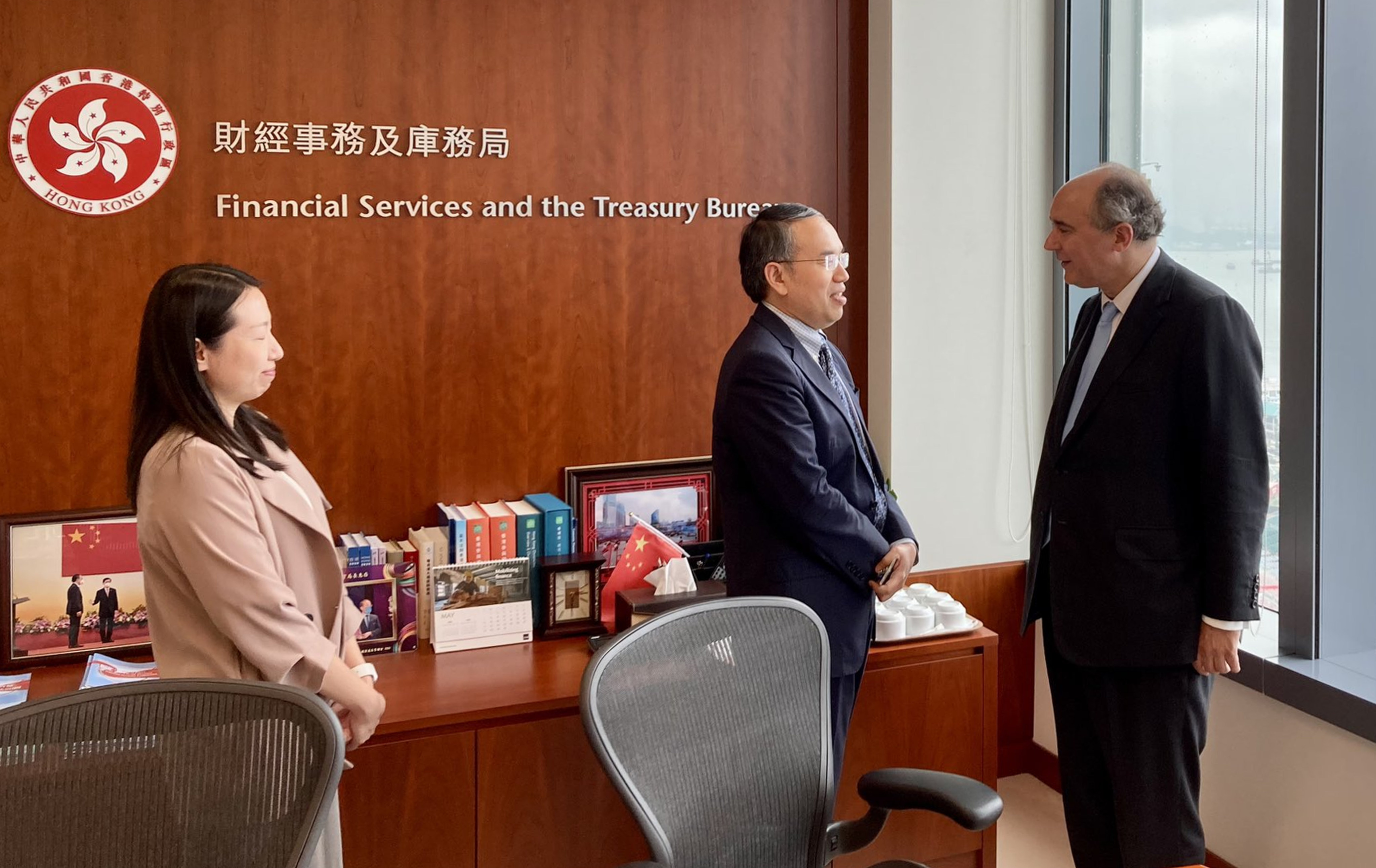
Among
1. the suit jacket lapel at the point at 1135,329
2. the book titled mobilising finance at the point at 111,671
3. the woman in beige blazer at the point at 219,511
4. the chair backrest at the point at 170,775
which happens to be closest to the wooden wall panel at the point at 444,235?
the book titled mobilising finance at the point at 111,671

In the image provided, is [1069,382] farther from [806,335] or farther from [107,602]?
[107,602]

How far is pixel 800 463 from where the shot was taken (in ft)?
7.70

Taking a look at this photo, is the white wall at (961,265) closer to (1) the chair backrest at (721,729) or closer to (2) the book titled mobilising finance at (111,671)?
(1) the chair backrest at (721,729)

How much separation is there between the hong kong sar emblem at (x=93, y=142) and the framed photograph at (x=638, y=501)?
131cm

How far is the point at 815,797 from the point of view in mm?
1985

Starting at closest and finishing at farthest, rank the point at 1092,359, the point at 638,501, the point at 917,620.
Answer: the point at 1092,359 → the point at 917,620 → the point at 638,501

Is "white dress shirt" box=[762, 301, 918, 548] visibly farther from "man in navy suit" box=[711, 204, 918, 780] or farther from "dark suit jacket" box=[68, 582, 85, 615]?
"dark suit jacket" box=[68, 582, 85, 615]

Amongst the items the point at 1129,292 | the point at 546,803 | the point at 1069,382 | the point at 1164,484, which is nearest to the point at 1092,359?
the point at 1069,382

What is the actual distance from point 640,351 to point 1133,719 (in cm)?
164

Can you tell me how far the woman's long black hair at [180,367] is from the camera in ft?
6.04

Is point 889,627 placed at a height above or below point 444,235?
below

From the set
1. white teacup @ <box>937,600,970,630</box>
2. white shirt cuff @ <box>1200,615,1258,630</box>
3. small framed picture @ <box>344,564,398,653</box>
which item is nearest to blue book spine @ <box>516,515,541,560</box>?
small framed picture @ <box>344,564,398,653</box>

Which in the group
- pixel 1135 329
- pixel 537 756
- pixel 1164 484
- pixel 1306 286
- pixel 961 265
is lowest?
pixel 537 756

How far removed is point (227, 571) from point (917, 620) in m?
1.78
